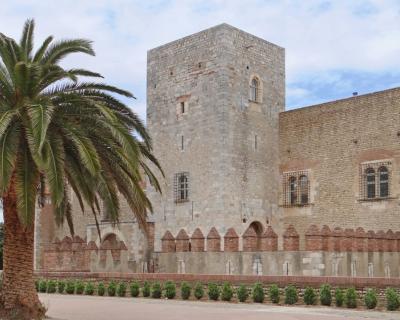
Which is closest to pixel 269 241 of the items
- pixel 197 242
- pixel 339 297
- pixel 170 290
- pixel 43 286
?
pixel 197 242

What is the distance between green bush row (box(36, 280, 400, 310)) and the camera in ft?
53.4

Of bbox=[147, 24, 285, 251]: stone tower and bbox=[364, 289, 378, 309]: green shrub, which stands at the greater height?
bbox=[147, 24, 285, 251]: stone tower

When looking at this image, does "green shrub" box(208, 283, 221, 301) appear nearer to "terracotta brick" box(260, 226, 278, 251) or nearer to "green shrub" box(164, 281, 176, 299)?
"green shrub" box(164, 281, 176, 299)

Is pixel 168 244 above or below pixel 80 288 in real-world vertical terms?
above

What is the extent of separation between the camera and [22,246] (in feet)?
43.4

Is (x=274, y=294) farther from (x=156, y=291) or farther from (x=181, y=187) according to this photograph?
(x=181, y=187)

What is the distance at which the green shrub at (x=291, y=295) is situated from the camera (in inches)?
687

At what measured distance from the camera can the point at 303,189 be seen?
2825 centimetres

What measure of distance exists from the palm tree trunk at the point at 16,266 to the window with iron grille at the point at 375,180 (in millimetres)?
15527

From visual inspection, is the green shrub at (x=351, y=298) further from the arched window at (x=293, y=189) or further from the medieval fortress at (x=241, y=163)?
the arched window at (x=293, y=189)

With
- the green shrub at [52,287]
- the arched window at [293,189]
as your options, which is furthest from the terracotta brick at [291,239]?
the green shrub at [52,287]

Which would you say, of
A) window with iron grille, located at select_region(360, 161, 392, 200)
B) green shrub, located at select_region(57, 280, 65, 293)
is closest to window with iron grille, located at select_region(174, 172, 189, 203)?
window with iron grille, located at select_region(360, 161, 392, 200)

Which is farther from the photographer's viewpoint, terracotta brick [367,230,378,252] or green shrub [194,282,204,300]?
terracotta brick [367,230,378,252]

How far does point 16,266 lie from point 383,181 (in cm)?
1605
